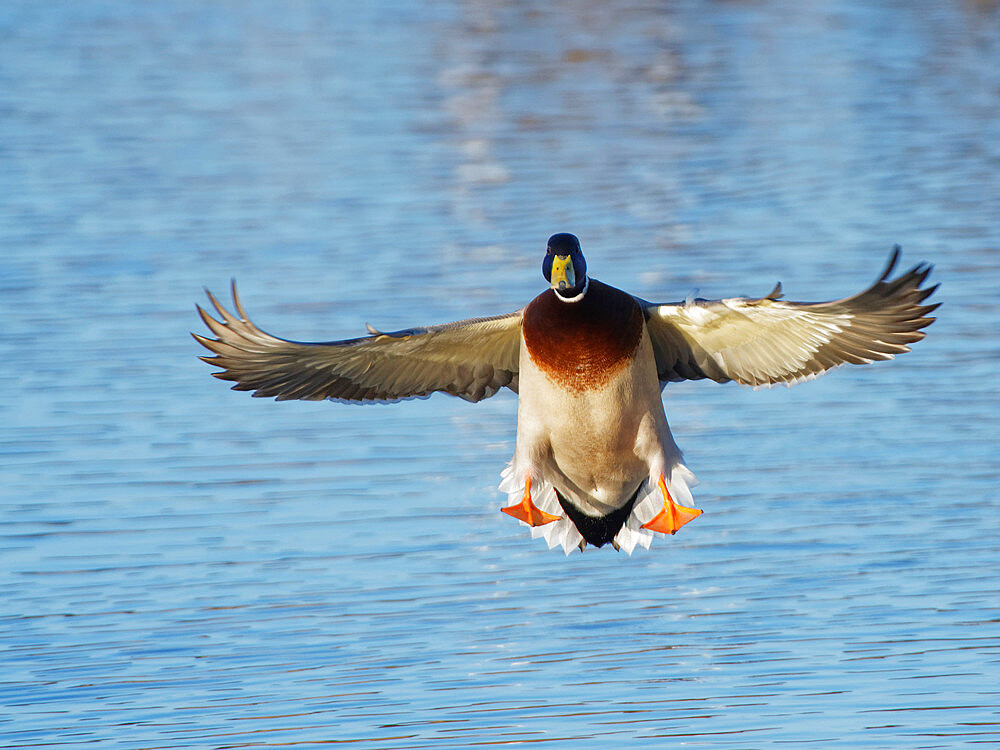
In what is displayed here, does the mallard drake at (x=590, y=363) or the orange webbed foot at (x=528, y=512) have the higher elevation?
the mallard drake at (x=590, y=363)

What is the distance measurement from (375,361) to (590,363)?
2.89 ft

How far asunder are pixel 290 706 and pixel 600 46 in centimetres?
1489

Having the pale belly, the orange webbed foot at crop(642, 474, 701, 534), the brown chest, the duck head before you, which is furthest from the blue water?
the duck head

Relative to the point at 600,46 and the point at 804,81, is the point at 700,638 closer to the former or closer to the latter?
the point at 804,81

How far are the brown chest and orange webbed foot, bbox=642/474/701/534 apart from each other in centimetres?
45

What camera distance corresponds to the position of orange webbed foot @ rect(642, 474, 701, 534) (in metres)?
6.09

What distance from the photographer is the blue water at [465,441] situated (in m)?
6.16

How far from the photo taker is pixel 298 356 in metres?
6.34

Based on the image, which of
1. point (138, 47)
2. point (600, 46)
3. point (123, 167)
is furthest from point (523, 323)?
point (138, 47)

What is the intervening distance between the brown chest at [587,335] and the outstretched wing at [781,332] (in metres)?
0.17

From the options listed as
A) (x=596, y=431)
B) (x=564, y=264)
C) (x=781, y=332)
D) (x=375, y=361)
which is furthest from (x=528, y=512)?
(x=781, y=332)

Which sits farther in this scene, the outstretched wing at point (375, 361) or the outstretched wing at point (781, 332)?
the outstretched wing at point (375, 361)

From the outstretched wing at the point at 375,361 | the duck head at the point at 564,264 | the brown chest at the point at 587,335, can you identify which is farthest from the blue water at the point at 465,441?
the duck head at the point at 564,264

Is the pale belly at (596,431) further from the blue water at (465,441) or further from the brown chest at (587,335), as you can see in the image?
the blue water at (465,441)
